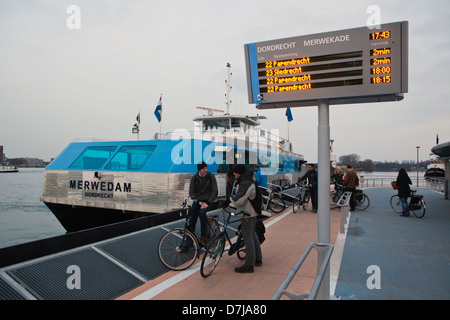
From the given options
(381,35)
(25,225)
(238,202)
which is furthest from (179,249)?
(25,225)

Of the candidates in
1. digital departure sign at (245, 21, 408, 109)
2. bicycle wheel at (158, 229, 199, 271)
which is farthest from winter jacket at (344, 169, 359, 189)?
digital departure sign at (245, 21, 408, 109)

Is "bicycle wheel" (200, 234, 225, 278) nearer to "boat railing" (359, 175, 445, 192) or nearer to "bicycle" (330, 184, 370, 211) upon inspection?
"bicycle" (330, 184, 370, 211)

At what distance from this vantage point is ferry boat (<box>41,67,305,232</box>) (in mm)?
9359

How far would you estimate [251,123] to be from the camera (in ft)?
65.1

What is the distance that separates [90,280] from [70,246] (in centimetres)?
85

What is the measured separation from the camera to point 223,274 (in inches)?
205

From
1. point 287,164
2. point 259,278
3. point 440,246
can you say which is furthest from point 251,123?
point 259,278

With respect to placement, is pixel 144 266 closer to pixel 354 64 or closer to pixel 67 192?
pixel 354 64

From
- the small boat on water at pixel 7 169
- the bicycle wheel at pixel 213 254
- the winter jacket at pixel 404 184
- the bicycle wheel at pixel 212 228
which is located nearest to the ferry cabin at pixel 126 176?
the bicycle wheel at pixel 212 228

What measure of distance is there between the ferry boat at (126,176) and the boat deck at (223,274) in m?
2.60

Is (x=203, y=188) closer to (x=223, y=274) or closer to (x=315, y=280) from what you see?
(x=223, y=274)

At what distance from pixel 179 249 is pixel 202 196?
44.1 inches

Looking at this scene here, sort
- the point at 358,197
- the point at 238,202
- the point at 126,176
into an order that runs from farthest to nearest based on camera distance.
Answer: the point at 358,197, the point at 126,176, the point at 238,202

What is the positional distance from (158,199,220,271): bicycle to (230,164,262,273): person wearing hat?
736 mm
